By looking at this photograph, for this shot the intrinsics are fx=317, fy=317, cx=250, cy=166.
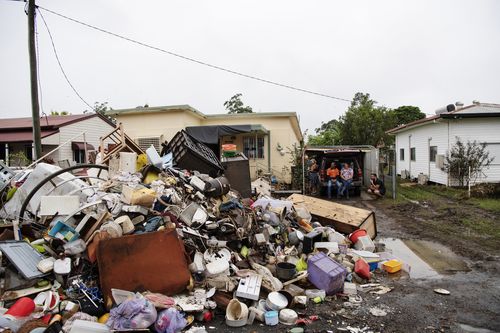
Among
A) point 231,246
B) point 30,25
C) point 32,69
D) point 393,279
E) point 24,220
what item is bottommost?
point 393,279

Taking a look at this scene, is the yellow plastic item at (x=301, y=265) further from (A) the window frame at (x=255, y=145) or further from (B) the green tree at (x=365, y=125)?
(B) the green tree at (x=365, y=125)

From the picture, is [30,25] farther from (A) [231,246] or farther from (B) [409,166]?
(B) [409,166]

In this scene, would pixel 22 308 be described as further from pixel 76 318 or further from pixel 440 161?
pixel 440 161

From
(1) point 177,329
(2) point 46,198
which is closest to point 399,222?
(1) point 177,329

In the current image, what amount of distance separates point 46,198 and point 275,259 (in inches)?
148

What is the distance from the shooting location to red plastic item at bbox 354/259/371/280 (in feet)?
16.6

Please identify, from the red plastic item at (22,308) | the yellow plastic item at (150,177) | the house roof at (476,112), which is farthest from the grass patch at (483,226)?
the red plastic item at (22,308)

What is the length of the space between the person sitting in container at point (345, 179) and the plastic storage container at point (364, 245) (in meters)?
6.75

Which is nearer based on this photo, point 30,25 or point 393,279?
point 393,279

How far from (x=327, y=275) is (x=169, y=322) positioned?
2.25 m

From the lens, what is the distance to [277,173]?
1628 cm

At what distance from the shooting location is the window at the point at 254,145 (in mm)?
16500

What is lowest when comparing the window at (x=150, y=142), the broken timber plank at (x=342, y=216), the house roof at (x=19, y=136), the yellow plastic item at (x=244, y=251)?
the yellow plastic item at (x=244, y=251)

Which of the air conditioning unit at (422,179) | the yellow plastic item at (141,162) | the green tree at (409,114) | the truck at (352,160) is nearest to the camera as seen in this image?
the yellow plastic item at (141,162)
